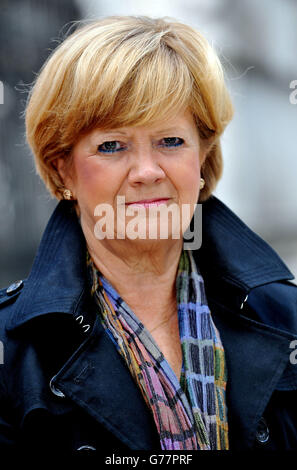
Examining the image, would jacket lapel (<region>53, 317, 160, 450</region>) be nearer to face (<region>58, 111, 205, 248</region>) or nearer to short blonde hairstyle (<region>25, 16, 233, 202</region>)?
face (<region>58, 111, 205, 248</region>)

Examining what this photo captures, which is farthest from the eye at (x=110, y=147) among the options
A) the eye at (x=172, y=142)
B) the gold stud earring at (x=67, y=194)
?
the gold stud earring at (x=67, y=194)

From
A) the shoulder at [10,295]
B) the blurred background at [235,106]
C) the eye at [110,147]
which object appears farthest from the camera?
the blurred background at [235,106]

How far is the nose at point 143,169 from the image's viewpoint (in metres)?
1.99

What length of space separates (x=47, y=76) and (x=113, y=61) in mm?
240

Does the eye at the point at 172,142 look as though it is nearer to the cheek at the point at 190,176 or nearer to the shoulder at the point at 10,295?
the cheek at the point at 190,176

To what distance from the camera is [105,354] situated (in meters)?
2.00

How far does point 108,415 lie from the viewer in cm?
191

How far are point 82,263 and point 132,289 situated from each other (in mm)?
186

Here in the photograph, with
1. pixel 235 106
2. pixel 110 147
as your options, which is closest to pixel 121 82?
pixel 110 147

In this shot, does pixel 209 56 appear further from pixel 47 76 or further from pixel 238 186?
pixel 238 186

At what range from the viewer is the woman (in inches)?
76.1

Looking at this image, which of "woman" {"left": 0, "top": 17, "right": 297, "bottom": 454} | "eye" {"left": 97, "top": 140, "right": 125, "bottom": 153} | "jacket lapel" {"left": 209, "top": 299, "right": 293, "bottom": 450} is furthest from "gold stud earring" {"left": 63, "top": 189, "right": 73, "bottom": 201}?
"jacket lapel" {"left": 209, "top": 299, "right": 293, "bottom": 450}

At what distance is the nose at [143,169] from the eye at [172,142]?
0.19ft

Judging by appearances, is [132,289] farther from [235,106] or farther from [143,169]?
[235,106]
